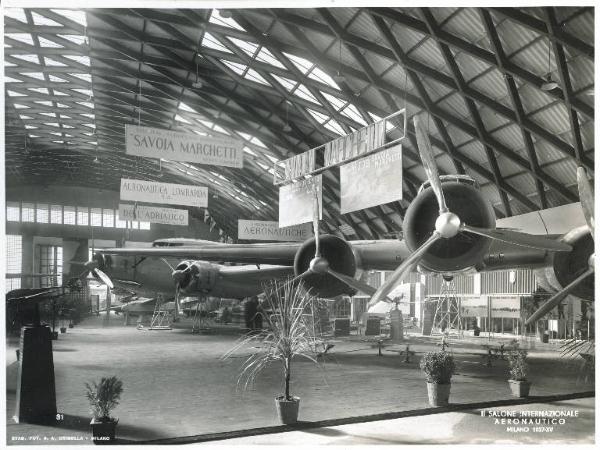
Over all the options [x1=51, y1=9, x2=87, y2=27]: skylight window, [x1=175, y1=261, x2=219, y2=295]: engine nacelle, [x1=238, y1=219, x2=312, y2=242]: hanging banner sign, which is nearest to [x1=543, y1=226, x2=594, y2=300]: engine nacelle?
[x1=238, y1=219, x2=312, y2=242]: hanging banner sign

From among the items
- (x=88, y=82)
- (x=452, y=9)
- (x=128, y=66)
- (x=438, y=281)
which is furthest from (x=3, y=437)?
(x=438, y=281)

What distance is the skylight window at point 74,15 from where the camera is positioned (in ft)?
55.2

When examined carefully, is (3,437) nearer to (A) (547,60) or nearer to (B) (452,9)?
(B) (452,9)

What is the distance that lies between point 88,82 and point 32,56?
Result: 2240mm

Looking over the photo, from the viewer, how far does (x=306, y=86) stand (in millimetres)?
17969

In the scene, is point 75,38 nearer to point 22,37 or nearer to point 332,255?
point 22,37

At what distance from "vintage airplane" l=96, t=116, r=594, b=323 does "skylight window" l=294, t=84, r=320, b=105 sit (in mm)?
8903

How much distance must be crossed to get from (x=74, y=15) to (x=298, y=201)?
11275 millimetres

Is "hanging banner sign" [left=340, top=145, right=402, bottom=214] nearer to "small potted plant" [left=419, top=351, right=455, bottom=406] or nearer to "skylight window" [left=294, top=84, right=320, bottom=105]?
"small potted plant" [left=419, top=351, right=455, bottom=406]

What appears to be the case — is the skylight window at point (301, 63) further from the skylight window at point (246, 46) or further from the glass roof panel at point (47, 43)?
the glass roof panel at point (47, 43)

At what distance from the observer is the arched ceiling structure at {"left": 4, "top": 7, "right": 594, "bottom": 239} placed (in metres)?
14.0

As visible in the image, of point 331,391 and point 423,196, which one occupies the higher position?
point 423,196

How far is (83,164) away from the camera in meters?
26.1

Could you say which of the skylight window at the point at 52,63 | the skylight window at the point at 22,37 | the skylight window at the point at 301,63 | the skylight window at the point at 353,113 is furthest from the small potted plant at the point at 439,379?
the skylight window at the point at 52,63
